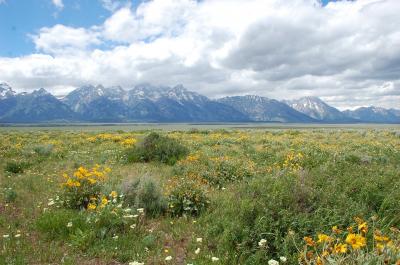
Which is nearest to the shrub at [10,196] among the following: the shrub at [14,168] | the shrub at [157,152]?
the shrub at [14,168]

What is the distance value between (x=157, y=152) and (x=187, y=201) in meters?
7.73

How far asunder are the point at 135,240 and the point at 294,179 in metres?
3.26

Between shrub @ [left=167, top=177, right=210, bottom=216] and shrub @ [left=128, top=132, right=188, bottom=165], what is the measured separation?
6472 millimetres

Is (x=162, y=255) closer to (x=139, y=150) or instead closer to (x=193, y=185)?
(x=193, y=185)

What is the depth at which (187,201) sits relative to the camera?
284 inches

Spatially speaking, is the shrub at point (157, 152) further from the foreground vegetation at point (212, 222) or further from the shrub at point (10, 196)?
the shrub at point (10, 196)

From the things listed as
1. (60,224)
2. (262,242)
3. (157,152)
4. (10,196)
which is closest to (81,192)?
(60,224)

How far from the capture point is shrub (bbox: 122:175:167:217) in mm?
7184

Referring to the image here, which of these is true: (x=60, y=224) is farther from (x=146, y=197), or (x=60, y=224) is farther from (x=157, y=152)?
(x=157, y=152)

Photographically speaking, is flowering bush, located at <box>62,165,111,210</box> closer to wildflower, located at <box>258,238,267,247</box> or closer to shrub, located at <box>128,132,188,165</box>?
wildflower, located at <box>258,238,267,247</box>

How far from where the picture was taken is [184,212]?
7.18 metres

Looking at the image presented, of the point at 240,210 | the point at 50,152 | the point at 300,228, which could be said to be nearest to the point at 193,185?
the point at 240,210

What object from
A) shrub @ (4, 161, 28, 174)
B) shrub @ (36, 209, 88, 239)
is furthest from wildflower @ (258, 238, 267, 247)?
shrub @ (4, 161, 28, 174)

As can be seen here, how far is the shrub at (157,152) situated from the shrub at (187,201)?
21.2 feet
